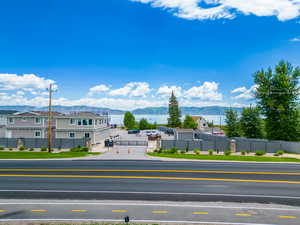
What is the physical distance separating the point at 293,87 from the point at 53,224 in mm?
45655

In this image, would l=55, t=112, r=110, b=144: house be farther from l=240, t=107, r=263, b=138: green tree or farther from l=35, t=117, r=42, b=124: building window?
l=240, t=107, r=263, b=138: green tree

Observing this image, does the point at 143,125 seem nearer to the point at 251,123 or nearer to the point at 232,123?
the point at 232,123

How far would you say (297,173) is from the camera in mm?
18781

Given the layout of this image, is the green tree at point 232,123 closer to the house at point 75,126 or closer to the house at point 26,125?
the house at point 75,126

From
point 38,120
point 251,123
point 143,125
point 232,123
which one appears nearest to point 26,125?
point 38,120

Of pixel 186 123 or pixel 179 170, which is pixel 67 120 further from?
pixel 186 123

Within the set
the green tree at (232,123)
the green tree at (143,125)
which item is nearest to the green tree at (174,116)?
the green tree at (143,125)

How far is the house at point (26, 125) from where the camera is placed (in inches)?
1741

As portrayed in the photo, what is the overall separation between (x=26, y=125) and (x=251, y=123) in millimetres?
47669

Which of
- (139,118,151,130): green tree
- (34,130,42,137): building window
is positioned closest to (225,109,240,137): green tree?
(139,118,151,130): green tree

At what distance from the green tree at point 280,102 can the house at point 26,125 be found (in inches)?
1755

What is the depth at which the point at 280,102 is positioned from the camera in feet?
133

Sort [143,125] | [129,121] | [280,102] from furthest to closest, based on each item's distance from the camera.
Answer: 1. [143,125]
2. [129,121]
3. [280,102]

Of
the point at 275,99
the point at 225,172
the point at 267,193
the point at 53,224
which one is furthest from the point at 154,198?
the point at 275,99
